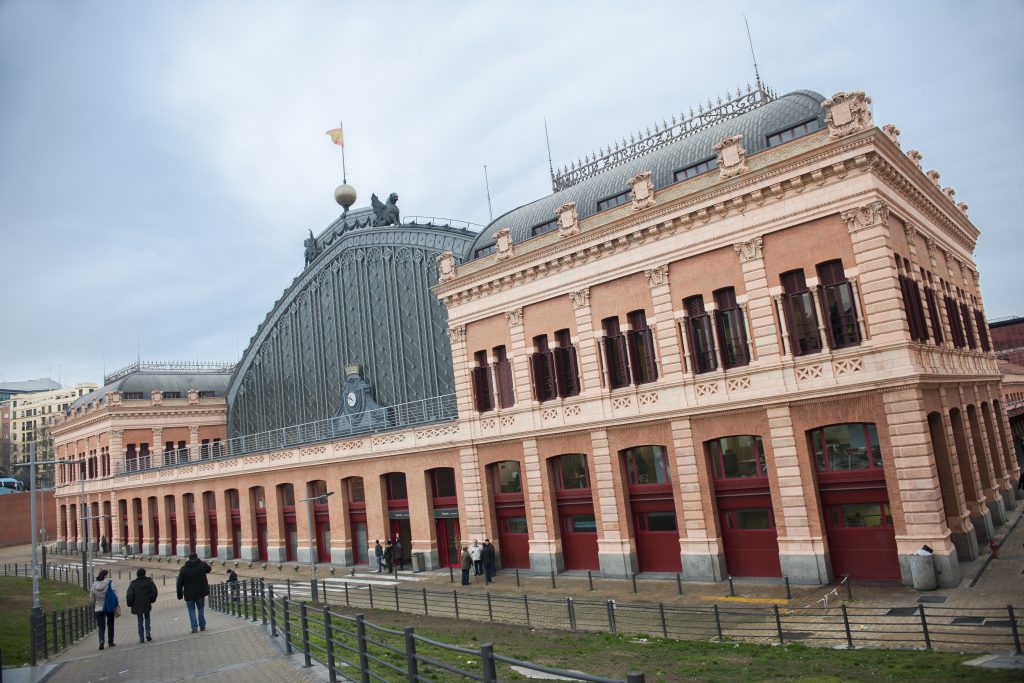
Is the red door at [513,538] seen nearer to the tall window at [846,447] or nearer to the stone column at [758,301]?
the stone column at [758,301]

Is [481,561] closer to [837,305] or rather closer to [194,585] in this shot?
[194,585]

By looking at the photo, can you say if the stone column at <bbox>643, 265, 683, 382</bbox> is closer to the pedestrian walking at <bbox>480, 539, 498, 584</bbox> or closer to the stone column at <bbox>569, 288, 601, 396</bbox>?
the stone column at <bbox>569, 288, 601, 396</bbox>

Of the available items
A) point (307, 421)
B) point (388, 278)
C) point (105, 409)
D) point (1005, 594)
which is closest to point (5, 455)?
point (105, 409)

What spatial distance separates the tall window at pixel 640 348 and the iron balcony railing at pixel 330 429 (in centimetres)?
1103

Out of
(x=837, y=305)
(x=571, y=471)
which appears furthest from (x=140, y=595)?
(x=837, y=305)

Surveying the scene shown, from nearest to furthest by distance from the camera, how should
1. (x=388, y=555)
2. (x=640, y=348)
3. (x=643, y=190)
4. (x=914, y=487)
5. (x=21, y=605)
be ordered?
(x=914, y=487), (x=643, y=190), (x=640, y=348), (x=21, y=605), (x=388, y=555)

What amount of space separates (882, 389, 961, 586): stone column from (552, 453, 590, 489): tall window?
12.5 meters

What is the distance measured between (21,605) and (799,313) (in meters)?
33.7

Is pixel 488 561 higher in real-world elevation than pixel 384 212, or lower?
lower

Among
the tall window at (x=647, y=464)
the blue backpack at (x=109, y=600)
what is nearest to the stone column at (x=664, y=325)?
the tall window at (x=647, y=464)

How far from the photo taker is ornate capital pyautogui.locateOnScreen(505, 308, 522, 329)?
33688 mm

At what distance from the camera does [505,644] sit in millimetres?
18172

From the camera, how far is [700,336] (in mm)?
27984

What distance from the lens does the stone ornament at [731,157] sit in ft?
86.7
